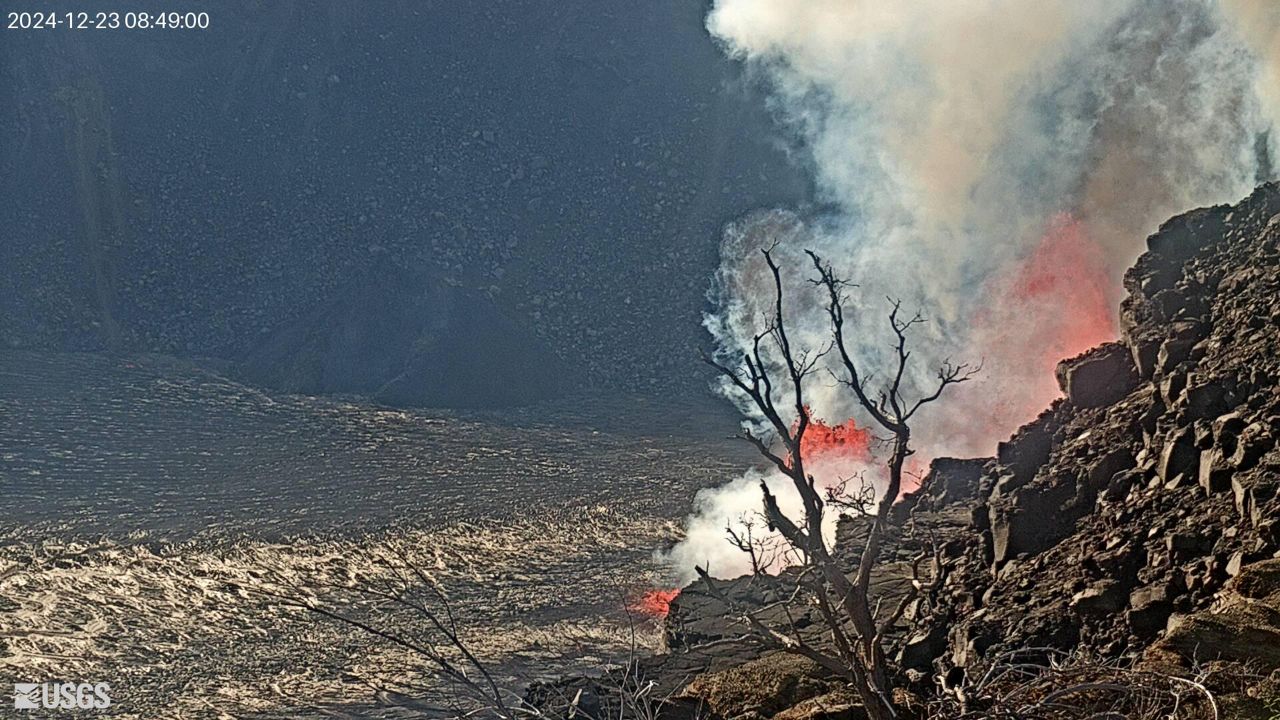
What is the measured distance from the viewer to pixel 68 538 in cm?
3003

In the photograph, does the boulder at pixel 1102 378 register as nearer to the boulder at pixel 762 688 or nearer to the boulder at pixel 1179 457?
the boulder at pixel 1179 457

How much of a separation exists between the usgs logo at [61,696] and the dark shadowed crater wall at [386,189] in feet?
70.2

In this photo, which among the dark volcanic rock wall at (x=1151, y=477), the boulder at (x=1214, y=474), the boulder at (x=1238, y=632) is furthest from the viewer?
the boulder at (x=1214, y=474)

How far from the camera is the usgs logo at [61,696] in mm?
21781

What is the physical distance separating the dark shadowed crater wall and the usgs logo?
21393 millimetres

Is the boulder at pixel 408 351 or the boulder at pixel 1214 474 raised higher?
the boulder at pixel 408 351

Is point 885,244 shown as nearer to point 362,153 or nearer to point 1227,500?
point 1227,500

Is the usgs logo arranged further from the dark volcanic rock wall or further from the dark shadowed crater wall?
the dark shadowed crater wall

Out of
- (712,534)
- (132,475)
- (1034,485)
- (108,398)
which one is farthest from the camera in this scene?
→ (108,398)

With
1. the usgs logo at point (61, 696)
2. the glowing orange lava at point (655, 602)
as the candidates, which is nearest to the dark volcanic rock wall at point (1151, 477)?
the glowing orange lava at point (655, 602)

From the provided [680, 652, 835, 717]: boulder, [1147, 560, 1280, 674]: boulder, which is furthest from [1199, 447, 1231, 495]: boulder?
[680, 652, 835, 717]: boulder

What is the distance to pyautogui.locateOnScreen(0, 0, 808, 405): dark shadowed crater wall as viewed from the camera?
154ft

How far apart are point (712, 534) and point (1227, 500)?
16.8 metres

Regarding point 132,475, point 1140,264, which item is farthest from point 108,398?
point 1140,264
